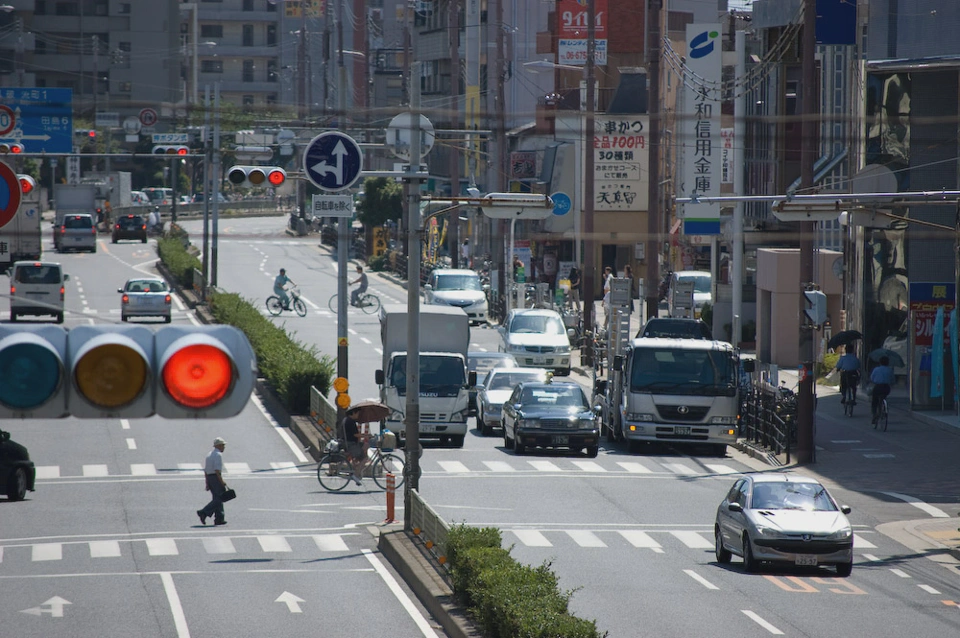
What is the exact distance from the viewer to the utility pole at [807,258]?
28.1 metres

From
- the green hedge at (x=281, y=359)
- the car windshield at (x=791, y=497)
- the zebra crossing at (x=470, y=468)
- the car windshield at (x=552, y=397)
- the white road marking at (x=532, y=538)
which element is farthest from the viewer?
the green hedge at (x=281, y=359)

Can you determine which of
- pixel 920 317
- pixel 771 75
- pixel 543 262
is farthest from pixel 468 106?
pixel 920 317

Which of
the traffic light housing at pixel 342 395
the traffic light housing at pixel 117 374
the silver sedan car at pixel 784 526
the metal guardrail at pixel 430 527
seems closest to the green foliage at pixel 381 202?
the traffic light housing at pixel 342 395

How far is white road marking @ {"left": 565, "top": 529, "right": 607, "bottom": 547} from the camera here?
22422 mm

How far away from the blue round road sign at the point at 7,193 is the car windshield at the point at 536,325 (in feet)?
113

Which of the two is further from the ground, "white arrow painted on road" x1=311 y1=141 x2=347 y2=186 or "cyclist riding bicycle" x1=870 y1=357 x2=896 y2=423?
"white arrow painted on road" x1=311 y1=141 x2=347 y2=186

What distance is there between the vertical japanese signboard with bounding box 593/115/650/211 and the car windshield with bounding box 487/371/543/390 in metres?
22.6

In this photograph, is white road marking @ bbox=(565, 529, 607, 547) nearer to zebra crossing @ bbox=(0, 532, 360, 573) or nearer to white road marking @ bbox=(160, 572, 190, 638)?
zebra crossing @ bbox=(0, 532, 360, 573)

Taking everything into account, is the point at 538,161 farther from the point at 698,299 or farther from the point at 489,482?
the point at 489,482

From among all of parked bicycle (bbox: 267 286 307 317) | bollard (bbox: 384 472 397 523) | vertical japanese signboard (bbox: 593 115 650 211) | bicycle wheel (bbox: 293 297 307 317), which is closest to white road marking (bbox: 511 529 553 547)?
bollard (bbox: 384 472 397 523)

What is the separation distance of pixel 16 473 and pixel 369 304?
32.0 metres

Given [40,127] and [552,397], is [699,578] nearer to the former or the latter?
[552,397]

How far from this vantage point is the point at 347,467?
93.1ft

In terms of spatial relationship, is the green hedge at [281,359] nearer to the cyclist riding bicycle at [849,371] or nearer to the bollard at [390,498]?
the bollard at [390,498]
